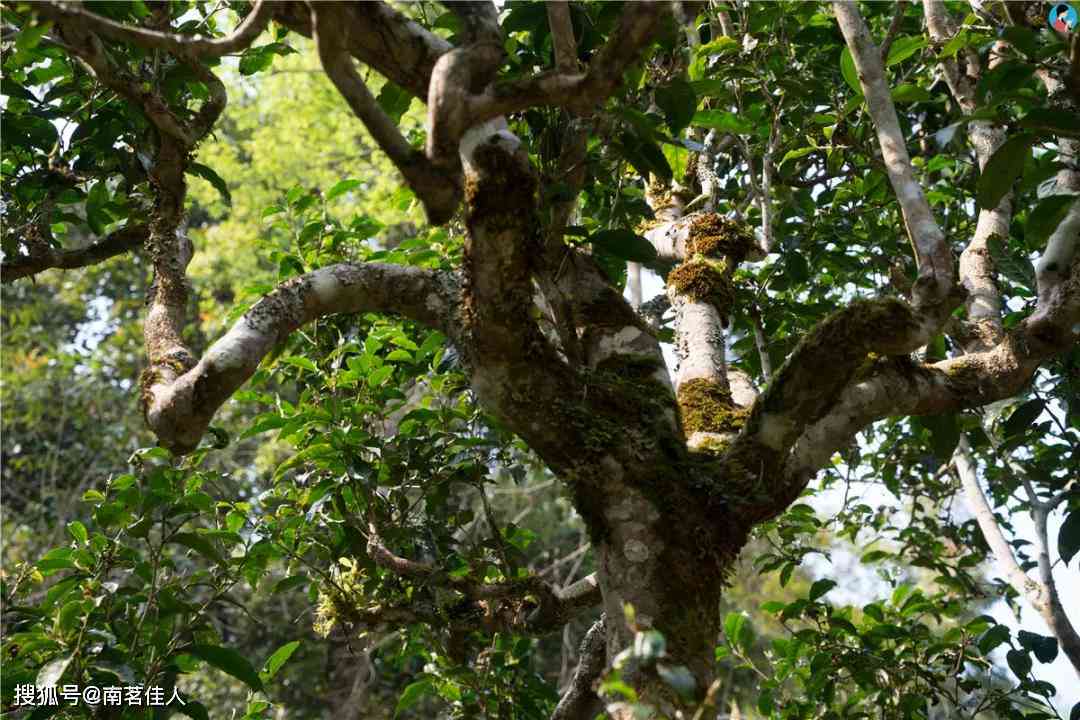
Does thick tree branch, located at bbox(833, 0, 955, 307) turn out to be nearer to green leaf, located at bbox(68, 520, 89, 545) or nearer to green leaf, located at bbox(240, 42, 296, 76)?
green leaf, located at bbox(240, 42, 296, 76)

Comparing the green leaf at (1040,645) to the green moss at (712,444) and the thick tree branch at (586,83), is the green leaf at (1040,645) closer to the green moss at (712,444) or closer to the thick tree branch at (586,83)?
the green moss at (712,444)

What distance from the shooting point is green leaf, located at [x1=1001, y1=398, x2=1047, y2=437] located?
2.77m

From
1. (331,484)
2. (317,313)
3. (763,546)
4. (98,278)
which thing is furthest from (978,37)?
(763,546)

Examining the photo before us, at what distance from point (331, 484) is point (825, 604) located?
4.92 feet

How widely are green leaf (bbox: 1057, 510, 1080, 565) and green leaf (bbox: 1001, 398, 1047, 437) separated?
28 centimetres

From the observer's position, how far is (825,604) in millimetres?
3195

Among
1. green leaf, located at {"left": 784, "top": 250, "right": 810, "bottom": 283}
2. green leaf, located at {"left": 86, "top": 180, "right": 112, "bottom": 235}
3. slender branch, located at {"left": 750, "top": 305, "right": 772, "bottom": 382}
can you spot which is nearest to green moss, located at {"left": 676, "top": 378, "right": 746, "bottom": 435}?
slender branch, located at {"left": 750, "top": 305, "right": 772, "bottom": 382}

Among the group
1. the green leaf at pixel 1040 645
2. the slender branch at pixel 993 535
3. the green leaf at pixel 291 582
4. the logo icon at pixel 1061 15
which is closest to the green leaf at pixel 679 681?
the green leaf at pixel 291 582

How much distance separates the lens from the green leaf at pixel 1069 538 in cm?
259

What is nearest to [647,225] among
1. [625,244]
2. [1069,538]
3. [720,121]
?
Answer: [720,121]

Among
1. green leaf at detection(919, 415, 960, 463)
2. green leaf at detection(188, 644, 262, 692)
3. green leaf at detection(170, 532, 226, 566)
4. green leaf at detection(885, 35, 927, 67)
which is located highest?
green leaf at detection(885, 35, 927, 67)

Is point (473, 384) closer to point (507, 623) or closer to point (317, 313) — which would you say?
point (317, 313)

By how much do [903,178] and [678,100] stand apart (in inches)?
18.9

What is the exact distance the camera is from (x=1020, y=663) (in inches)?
120
